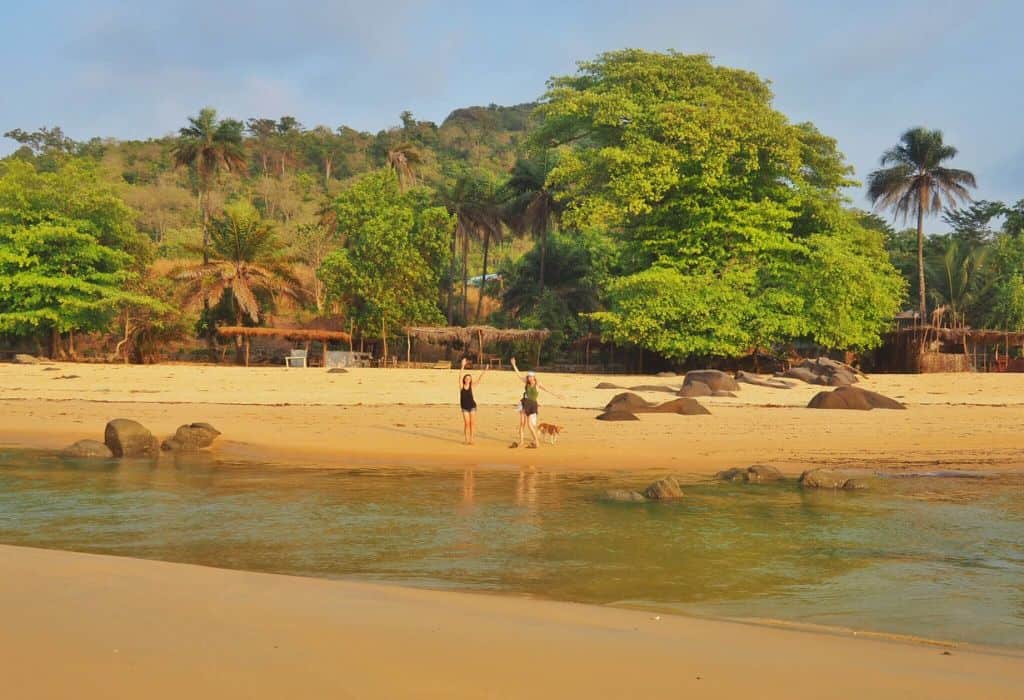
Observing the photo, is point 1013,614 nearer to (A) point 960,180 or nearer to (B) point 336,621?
(B) point 336,621

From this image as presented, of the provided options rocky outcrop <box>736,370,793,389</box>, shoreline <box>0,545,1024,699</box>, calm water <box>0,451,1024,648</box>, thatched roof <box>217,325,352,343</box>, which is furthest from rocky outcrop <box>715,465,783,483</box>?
thatched roof <box>217,325,352,343</box>

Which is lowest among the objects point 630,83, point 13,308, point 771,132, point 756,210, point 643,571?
point 643,571

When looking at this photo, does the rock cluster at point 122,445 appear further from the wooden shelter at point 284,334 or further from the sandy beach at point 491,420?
the wooden shelter at point 284,334

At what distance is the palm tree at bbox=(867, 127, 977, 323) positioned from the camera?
46719 mm

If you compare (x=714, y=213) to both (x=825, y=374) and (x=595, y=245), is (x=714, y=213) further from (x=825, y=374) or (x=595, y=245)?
(x=595, y=245)

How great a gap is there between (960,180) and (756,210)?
20248 millimetres

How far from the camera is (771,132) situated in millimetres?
32406

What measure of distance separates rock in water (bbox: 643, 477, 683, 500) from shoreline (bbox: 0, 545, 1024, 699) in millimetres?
5240

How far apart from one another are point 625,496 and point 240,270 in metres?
34.0

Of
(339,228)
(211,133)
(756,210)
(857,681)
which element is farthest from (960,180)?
(857,681)

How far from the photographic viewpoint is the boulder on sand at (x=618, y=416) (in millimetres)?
19547

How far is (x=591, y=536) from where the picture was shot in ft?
30.2

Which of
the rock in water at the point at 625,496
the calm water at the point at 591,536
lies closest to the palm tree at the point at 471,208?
the calm water at the point at 591,536

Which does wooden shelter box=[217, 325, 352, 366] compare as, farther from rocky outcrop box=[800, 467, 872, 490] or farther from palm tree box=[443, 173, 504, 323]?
rocky outcrop box=[800, 467, 872, 490]
